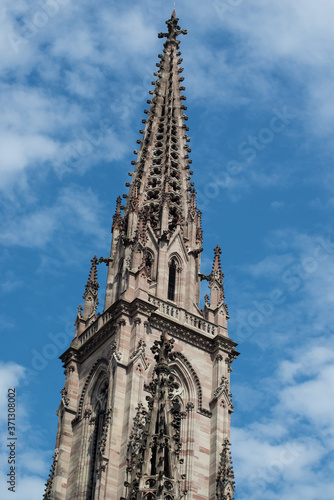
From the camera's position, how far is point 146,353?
51844mm

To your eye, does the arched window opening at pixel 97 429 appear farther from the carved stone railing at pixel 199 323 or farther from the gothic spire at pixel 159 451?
the gothic spire at pixel 159 451

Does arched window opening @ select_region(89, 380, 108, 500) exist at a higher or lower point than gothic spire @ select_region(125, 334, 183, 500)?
higher

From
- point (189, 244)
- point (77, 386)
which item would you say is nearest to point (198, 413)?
point (77, 386)

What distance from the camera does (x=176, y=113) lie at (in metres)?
67.9

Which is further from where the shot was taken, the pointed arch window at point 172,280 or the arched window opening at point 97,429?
the pointed arch window at point 172,280

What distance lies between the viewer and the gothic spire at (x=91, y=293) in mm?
58906

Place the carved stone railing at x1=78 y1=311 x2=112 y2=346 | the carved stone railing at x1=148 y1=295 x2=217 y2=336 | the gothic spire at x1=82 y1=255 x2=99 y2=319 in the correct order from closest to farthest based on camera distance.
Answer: the carved stone railing at x1=148 y1=295 x2=217 y2=336 → the carved stone railing at x1=78 y1=311 x2=112 y2=346 → the gothic spire at x1=82 y1=255 x2=99 y2=319

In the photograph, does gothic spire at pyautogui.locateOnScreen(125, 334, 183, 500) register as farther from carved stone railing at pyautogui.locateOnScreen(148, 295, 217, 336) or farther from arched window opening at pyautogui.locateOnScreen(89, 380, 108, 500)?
carved stone railing at pyautogui.locateOnScreen(148, 295, 217, 336)

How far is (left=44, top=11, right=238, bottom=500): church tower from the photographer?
49500 millimetres

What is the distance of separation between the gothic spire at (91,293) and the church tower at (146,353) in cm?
6

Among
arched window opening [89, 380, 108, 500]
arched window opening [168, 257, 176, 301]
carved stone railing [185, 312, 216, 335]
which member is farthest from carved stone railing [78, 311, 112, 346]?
carved stone railing [185, 312, 216, 335]

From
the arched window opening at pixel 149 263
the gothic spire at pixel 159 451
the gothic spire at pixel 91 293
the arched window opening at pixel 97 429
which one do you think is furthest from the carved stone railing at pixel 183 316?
the gothic spire at pixel 159 451

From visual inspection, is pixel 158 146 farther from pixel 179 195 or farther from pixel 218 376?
pixel 218 376

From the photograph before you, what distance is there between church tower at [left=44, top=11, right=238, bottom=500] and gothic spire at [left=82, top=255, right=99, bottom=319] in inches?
2.4
